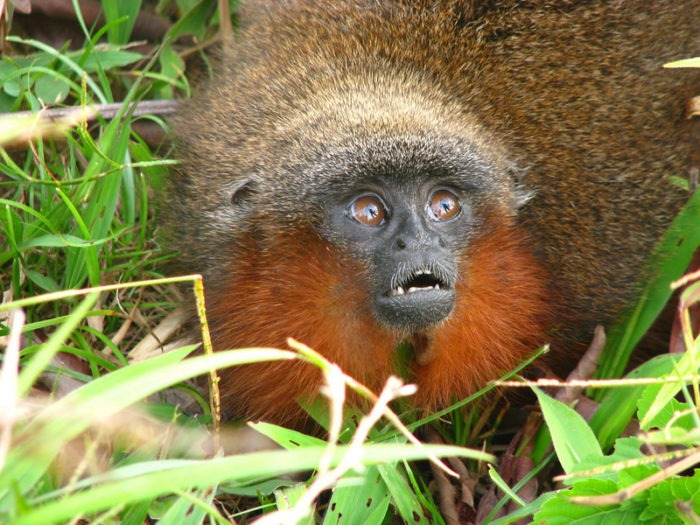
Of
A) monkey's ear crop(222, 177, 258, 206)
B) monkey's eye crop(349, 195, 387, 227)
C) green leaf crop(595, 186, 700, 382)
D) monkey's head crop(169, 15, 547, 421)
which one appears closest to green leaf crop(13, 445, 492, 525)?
monkey's head crop(169, 15, 547, 421)

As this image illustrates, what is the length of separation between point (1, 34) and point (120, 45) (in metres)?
0.66

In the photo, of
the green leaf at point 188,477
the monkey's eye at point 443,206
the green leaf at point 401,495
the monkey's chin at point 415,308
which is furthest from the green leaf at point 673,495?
the monkey's eye at point 443,206

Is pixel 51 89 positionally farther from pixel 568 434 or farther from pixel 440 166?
pixel 568 434

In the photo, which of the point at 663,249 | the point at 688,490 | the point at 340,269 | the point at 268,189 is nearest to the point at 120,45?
the point at 268,189

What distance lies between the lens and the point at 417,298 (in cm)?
359

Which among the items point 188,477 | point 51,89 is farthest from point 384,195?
point 51,89

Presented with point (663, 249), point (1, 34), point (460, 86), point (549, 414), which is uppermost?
point (1, 34)

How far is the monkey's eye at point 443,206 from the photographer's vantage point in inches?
153

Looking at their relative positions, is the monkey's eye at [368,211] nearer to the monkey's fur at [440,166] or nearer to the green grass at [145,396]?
the monkey's fur at [440,166]

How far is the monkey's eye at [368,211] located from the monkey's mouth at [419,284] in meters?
0.31

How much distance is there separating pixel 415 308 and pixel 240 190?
37.9 inches

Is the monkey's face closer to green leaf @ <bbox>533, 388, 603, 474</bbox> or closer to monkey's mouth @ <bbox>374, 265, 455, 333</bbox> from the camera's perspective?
monkey's mouth @ <bbox>374, 265, 455, 333</bbox>

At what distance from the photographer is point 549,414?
141 inches

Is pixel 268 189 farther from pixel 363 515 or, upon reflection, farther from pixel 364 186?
pixel 363 515
